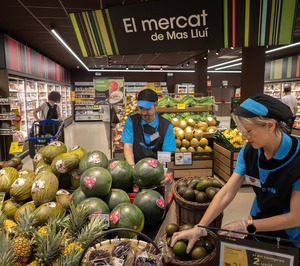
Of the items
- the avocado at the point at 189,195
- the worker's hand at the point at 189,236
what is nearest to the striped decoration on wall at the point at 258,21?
the avocado at the point at 189,195

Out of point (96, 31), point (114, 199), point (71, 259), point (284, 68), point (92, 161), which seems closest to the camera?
point (71, 259)

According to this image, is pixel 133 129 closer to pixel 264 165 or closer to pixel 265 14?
pixel 264 165

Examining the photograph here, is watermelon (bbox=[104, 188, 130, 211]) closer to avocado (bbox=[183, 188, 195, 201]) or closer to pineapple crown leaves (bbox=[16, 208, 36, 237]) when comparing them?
pineapple crown leaves (bbox=[16, 208, 36, 237])

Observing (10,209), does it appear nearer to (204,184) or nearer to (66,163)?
(66,163)

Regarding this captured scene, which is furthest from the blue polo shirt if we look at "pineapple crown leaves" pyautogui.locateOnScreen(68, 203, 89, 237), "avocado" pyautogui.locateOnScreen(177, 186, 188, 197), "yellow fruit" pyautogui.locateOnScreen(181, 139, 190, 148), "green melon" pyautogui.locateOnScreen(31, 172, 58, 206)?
"yellow fruit" pyautogui.locateOnScreen(181, 139, 190, 148)

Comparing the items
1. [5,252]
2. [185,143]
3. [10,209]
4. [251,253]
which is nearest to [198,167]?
[185,143]

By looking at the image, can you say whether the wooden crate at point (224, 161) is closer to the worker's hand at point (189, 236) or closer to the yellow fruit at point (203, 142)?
the yellow fruit at point (203, 142)

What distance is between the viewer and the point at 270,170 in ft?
4.46

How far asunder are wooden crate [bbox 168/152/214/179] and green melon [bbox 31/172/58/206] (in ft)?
11.2

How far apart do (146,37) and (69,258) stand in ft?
8.35

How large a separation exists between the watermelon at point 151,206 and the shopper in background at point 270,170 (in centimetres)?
19

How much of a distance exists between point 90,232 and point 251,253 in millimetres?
674

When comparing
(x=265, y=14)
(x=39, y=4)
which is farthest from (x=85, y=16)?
(x=39, y=4)

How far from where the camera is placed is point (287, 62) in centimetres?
1159
